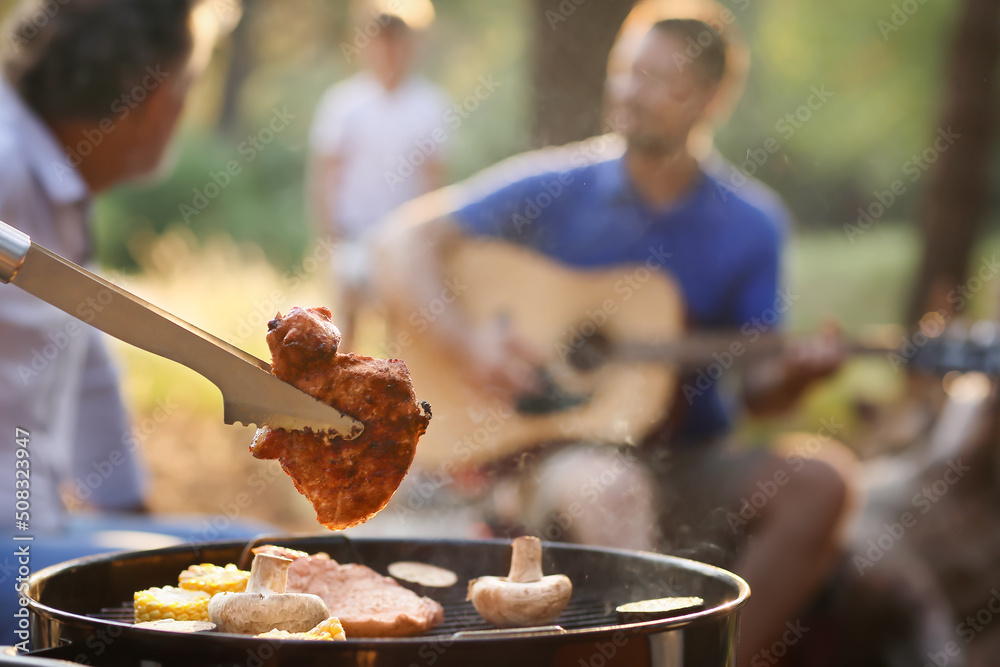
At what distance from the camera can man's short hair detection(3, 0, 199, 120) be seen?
321 cm

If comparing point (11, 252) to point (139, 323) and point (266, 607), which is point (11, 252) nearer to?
point (139, 323)

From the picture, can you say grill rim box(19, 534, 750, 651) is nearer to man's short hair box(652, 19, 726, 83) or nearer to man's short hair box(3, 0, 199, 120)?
man's short hair box(3, 0, 199, 120)

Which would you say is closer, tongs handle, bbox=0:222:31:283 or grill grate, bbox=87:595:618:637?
tongs handle, bbox=0:222:31:283

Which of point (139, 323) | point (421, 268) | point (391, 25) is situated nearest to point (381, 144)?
point (391, 25)

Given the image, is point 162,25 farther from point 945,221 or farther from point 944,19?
point 944,19

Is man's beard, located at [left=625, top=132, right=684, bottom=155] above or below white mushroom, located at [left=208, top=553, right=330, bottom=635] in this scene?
above

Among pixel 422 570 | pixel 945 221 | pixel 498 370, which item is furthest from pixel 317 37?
pixel 422 570

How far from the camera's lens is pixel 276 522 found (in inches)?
269

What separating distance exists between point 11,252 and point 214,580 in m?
0.78

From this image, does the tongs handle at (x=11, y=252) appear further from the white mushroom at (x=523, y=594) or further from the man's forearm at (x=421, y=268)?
the man's forearm at (x=421, y=268)

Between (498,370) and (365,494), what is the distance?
3.25 metres

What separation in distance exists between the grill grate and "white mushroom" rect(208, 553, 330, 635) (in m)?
0.31

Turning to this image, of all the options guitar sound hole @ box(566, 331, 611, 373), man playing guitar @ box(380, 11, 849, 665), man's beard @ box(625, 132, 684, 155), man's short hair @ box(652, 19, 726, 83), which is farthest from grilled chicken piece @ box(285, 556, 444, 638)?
man's short hair @ box(652, 19, 726, 83)

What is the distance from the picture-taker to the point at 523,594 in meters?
1.79
